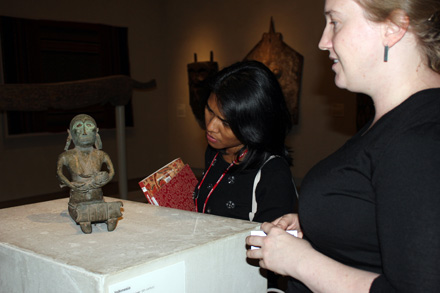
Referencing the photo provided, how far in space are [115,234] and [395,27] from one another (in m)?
0.94

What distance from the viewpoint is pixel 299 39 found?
5.82 m

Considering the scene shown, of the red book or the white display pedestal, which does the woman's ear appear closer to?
the white display pedestal

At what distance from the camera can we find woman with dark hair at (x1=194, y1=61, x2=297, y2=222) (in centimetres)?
183

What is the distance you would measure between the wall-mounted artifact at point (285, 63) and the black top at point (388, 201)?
498 centimetres

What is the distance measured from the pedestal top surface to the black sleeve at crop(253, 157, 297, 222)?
1.04 feet

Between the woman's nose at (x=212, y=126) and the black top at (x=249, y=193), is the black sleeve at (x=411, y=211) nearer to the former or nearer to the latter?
the black top at (x=249, y=193)

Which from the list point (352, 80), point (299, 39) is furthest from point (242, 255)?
point (299, 39)

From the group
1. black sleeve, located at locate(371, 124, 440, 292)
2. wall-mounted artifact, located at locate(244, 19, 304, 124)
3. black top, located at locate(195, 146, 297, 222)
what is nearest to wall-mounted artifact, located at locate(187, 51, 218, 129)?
wall-mounted artifact, located at locate(244, 19, 304, 124)

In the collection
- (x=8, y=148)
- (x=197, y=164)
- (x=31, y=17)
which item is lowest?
(x=197, y=164)

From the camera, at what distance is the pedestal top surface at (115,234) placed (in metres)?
1.16

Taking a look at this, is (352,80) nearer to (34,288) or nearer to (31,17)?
(34,288)

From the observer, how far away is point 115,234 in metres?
1.36

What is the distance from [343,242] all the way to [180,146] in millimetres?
6791

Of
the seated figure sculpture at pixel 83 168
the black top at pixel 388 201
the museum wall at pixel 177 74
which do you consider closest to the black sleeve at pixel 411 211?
the black top at pixel 388 201
